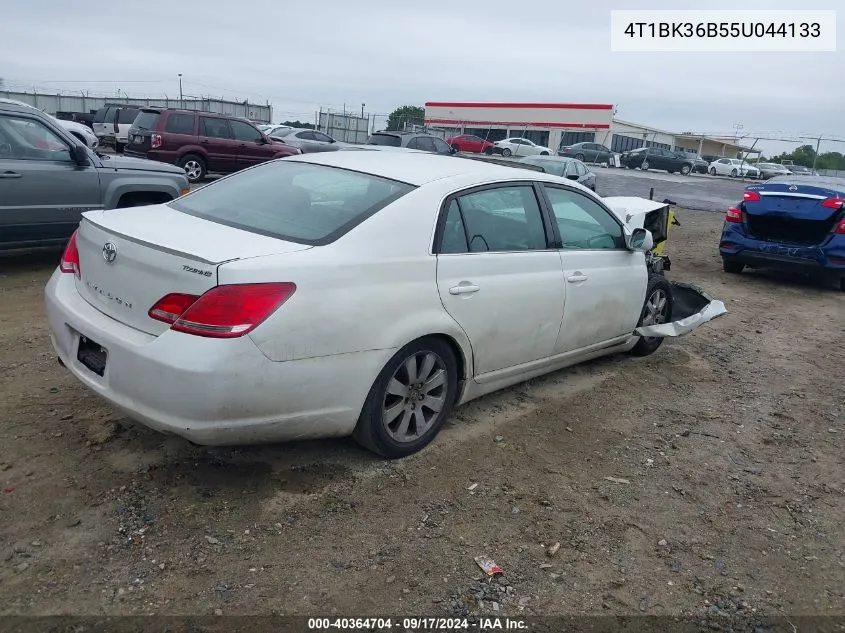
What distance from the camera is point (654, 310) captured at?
19.4 ft

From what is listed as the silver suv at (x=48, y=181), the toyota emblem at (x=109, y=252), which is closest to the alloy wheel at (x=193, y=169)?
the silver suv at (x=48, y=181)

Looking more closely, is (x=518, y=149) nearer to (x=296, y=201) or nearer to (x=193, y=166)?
(x=193, y=166)

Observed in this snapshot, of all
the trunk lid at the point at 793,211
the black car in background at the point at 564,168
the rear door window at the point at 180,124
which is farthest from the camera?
the rear door window at the point at 180,124

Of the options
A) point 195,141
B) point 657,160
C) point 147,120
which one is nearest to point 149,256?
point 195,141

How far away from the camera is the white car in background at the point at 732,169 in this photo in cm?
4047

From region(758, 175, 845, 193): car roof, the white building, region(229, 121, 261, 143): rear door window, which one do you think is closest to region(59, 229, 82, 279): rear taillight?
region(758, 175, 845, 193): car roof

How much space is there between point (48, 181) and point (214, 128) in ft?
30.7

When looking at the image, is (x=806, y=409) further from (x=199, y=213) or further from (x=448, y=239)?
(x=199, y=213)

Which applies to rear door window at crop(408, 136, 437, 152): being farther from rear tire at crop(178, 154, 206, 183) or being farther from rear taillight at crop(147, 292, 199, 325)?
rear taillight at crop(147, 292, 199, 325)

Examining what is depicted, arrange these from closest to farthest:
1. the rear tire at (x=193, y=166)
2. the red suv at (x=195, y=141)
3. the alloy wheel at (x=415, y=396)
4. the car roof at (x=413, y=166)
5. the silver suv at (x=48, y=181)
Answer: the alloy wheel at (x=415, y=396) → the car roof at (x=413, y=166) → the silver suv at (x=48, y=181) → the red suv at (x=195, y=141) → the rear tire at (x=193, y=166)

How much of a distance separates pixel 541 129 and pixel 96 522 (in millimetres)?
53168

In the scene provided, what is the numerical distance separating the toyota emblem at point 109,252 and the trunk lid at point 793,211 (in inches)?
325

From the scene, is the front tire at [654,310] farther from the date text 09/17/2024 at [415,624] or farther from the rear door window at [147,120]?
the rear door window at [147,120]

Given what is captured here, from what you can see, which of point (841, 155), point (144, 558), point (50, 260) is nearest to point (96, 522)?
point (144, 558)
